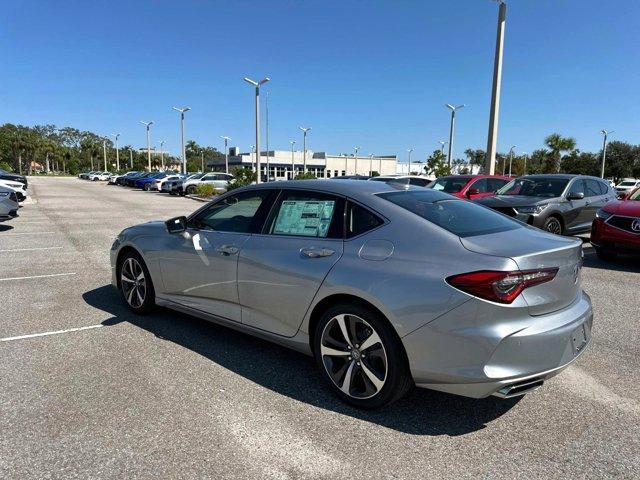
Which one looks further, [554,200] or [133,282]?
[554,200]

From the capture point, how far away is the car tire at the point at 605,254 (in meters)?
8.38

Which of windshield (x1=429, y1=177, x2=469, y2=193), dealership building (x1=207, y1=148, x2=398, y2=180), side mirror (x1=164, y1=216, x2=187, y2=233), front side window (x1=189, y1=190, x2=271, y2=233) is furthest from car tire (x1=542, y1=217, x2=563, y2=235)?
dealership building (x1=207, y1=148, x2=398, y2=180)

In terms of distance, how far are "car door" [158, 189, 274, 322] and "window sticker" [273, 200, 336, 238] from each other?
24 centimetres

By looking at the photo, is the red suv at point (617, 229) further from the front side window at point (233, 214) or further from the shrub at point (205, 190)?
the shrub at point (205, 190)

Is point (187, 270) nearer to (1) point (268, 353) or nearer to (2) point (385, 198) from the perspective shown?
(1) point (268, 353)

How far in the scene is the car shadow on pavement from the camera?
3.18 m

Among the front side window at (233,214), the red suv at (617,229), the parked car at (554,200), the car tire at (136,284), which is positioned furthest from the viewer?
the parked car at (554,200)

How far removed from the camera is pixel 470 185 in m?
13.4

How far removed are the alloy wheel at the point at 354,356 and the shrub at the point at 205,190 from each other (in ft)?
92.2

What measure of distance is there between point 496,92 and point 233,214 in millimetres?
18350

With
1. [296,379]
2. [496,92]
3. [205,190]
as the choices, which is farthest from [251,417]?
[205,190]

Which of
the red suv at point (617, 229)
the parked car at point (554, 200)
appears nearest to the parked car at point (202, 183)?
the parked car at point (554, 200)

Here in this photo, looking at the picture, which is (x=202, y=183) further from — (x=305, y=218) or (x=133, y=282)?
(x=305, y=218)

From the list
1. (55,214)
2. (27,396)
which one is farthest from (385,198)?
(55,214)
